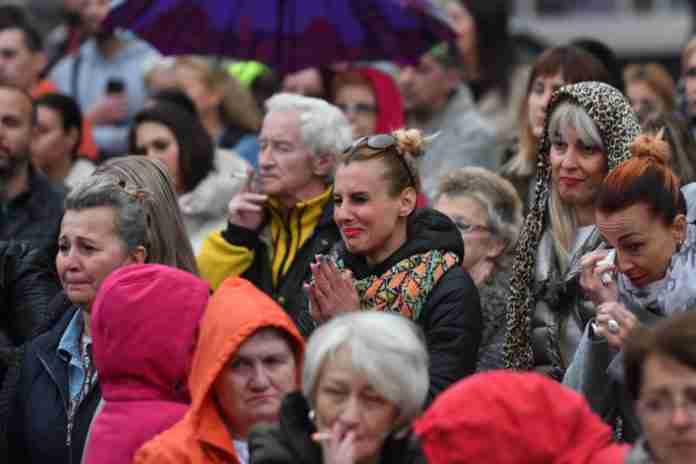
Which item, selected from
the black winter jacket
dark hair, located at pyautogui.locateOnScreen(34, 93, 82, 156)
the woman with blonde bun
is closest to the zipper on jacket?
the black winter jacket

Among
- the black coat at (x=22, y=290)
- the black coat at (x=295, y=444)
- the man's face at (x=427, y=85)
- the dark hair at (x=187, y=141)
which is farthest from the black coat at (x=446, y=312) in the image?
the man's face at (x=427, y=85)

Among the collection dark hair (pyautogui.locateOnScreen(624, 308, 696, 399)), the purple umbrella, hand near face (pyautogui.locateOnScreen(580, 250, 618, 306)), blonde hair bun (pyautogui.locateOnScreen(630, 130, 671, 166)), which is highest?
the purple umbrella

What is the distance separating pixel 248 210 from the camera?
25.3 feet

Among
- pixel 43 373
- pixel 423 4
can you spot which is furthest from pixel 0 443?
pixel 423 4

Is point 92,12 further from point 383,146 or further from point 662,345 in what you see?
point 662,345

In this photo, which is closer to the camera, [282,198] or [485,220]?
[485,220]

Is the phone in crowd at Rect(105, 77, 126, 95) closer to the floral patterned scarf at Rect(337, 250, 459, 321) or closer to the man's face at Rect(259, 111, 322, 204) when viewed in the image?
the man's face at Rect(259, 111, 322, 204)

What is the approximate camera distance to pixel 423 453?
501cm

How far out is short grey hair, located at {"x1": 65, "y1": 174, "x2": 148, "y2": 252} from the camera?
658cm

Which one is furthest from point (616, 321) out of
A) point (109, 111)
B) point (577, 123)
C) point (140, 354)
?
point (109, 111)

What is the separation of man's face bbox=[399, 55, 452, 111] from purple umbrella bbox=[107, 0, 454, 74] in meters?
1.05

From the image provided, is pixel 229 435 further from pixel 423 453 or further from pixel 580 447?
pixel 580 447

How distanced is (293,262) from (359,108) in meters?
2.05

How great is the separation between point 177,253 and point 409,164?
0.99 metres
